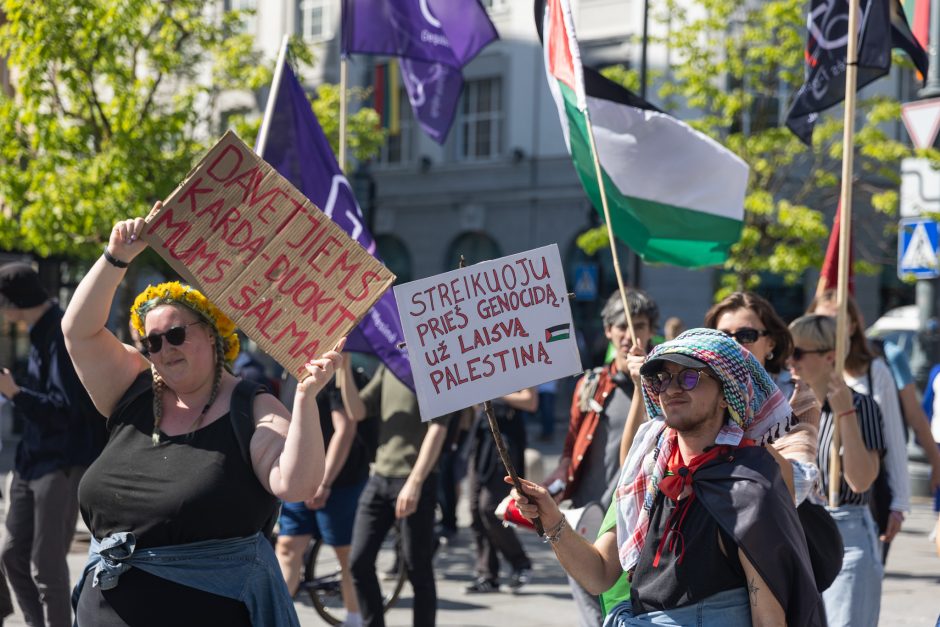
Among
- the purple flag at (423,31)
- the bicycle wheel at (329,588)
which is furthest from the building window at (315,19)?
the bicycle wheel at (329,588)

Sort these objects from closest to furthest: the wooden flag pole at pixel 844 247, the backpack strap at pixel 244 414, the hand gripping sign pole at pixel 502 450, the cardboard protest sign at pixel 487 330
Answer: the hand gripping sign pole at pixel 502 450, the cardboard protest sign at pixel 487 330, the backpack strap at pixel 244 414, the wooden flag pole at pixel 844 247

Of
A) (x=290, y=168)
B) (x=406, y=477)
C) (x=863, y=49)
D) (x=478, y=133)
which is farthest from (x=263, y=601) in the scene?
(x=478, y=133)

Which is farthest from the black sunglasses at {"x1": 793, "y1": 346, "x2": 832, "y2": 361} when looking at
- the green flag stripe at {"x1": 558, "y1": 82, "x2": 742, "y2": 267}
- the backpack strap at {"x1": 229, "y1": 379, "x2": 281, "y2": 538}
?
the backpack strap at {"x1": 229, "y1": 379, "x2": 281, "y2": 538}

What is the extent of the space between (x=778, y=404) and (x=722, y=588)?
1.67 feet

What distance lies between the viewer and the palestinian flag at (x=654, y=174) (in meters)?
6.61

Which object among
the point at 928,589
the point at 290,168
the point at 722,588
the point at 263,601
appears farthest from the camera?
the point at 928,589

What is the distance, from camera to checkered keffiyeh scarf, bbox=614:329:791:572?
3.26 metres

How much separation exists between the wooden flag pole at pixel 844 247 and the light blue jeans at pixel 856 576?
0.36 ft

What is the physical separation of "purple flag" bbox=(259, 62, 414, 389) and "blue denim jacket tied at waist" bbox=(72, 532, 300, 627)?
3.10m

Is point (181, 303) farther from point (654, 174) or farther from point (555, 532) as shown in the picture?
point (654, 174)

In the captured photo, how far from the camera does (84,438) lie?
19.9 feet

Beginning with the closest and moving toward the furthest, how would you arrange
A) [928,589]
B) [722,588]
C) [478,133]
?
[722,588], [928,589], [478,133]

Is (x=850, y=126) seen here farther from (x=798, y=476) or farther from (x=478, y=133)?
(x=478, y=133)

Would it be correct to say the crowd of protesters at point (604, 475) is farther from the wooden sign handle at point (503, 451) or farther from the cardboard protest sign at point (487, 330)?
the cardboard protest sign at point (487, 330)
